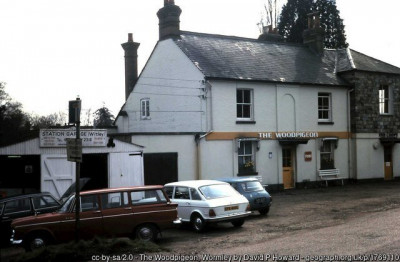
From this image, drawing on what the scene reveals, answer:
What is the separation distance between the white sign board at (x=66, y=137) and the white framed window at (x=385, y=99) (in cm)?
1898

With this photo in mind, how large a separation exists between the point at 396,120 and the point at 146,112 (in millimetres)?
15799

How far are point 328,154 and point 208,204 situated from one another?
620 inches

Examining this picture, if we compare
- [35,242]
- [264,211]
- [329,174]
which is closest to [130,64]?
[329,174]

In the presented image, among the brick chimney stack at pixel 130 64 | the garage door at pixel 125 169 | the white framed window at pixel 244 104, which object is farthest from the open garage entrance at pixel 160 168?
the brick chimney stack at pixel 130 64

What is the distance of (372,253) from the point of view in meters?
9.95

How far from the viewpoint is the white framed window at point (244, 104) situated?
991 inches

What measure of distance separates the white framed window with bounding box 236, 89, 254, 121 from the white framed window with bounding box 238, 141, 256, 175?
4.45 ft

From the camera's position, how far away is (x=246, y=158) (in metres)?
25.1

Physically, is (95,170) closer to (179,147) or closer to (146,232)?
(179,147)

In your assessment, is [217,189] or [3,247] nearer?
[3,247]

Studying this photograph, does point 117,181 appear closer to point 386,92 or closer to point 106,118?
point 386,92

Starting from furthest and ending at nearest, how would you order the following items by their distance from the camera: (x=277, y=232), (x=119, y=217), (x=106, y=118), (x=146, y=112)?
(x=106, y=118) < (x=146, y=112) < (x=277, y=232) < (x=119, y=217)

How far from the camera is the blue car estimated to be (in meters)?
17.2

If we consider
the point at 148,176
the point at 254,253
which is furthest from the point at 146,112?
the point at 254,253
